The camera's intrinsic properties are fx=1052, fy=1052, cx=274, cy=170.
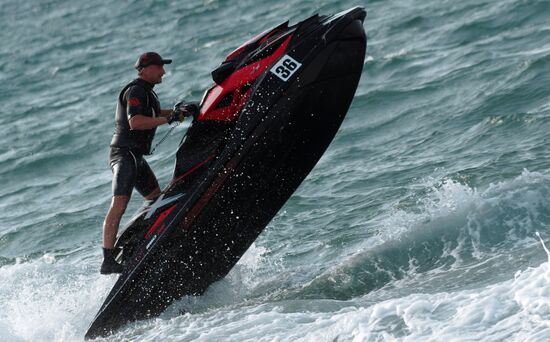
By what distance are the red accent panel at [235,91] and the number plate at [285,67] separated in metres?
0.04

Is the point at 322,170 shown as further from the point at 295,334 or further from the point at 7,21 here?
the point at 7,21

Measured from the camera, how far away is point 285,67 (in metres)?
7.56

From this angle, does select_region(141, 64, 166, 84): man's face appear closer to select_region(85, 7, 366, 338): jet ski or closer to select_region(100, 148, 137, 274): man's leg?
select_region(85, 7, 366, 338): jet ski

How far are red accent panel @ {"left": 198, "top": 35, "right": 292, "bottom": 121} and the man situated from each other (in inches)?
8.1

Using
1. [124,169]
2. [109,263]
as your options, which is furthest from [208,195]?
[109,263]

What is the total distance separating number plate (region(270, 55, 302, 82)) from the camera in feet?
24.7

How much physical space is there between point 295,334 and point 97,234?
4.77 metres

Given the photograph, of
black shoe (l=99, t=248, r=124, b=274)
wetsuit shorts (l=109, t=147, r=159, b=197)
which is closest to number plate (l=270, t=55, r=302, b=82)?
wetsuit shorts (l=109, t=147, r=159, b=197)

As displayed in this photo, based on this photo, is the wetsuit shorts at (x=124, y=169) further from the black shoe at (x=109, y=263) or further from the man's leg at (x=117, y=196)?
the black shoe at (x=109, y=263)

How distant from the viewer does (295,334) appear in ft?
22.0

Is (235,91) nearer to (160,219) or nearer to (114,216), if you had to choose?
(160,219)

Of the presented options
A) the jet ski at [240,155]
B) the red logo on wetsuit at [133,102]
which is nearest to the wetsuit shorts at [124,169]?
the jet ski at [240,155]

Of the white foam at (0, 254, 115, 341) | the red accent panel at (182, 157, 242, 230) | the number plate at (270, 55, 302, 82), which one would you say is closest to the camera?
the number plate at (270, 55, 302, 82)

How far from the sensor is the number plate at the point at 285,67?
754 cm
